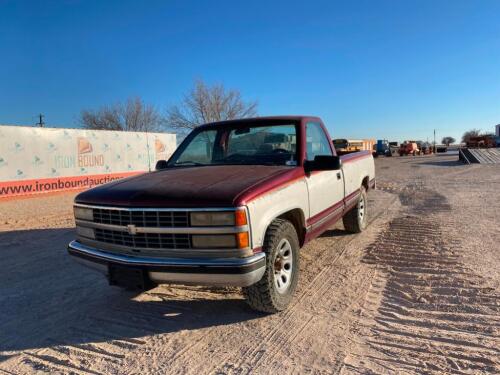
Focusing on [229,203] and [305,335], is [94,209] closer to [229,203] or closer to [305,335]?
[229,203]

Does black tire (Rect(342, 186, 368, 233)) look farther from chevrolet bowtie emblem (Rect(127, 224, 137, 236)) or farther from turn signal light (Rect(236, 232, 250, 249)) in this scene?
chevrolet bowtie emblem (Rect(127, 224, 137, 236))

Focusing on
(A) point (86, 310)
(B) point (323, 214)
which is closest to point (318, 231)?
(B) point (323, 214)

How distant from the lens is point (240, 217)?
3.00 metres

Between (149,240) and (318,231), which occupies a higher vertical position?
(149,240)

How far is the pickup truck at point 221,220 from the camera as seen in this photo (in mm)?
3057

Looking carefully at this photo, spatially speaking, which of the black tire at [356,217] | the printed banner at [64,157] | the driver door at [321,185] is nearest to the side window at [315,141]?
the driver door at [321,185]

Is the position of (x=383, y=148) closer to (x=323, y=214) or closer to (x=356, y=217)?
(x=356, y=217)

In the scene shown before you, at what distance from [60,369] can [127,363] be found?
49 cm

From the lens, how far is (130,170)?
19375 mm

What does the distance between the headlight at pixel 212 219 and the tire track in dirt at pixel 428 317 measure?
1371 mm

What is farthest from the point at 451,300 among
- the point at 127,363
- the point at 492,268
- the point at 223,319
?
the point at 127,363

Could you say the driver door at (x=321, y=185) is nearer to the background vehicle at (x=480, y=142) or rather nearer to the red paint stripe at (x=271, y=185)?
the red paint stripe at (x=271, y=185)

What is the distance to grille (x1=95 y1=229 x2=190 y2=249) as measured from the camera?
10.4 ft

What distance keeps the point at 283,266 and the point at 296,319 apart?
0.50 meters
